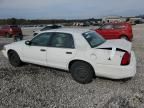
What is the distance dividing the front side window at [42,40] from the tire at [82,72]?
129cm

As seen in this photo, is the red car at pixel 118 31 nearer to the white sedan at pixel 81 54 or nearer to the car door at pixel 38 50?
the white sedan at pixel 81 54

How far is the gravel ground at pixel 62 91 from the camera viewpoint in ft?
15.4

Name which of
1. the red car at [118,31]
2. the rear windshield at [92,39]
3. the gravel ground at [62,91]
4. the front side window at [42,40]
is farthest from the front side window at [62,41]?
the red car at [118,31]

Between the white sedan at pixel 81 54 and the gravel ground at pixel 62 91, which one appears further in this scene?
the white sedan at pixel 81 54

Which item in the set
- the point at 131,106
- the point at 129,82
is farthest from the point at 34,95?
the point at 129,82

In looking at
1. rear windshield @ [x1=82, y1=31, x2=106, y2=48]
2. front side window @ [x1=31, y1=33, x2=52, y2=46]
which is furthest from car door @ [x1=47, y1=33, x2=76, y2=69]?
rear windshield @ [x1=82, y1=31, x2=106, y2=48]

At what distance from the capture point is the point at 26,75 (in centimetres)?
Result: 678

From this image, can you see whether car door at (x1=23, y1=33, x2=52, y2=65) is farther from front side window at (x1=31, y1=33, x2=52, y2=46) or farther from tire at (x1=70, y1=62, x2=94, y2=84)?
tire at (x1=70, y1=62, x2=94, y2=84)

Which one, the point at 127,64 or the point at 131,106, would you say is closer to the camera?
the point at 131,106

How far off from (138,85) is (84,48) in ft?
6.07

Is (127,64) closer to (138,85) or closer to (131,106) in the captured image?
(138,85)

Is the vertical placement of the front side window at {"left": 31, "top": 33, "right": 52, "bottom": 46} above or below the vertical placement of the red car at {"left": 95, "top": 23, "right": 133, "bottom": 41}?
above

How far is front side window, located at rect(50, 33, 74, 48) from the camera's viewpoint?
20.4ft

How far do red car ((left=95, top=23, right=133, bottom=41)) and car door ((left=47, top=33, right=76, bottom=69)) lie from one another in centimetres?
1049
